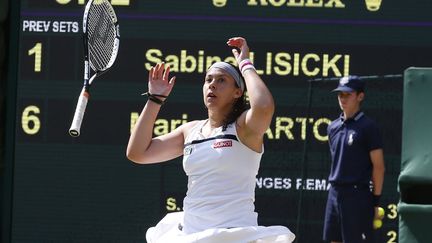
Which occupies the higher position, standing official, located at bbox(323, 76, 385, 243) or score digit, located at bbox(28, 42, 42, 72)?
score digit, located at bbox(28, 42, 42, 72)

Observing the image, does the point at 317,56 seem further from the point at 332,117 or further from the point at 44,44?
the point at 44,44

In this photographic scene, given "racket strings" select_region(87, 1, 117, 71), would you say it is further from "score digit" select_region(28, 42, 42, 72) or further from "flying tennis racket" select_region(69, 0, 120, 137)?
"score digit" select_region(28, 42, 42, 72)

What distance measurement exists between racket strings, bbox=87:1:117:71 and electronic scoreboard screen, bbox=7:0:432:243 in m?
2.07

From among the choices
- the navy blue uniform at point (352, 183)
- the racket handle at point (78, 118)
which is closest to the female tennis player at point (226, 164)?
the racket handle at point (78, 118)

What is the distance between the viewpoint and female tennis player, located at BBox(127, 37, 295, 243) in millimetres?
4051

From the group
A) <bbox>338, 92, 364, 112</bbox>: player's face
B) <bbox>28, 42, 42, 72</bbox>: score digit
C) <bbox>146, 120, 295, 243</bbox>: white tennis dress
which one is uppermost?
<bbox>28, 42, 42, 72</bbox>: score digit

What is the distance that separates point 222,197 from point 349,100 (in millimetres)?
3222

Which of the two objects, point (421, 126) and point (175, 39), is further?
point (175, 39)

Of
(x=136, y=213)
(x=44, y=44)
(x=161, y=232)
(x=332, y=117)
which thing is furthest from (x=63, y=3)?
(x=161, y=232)

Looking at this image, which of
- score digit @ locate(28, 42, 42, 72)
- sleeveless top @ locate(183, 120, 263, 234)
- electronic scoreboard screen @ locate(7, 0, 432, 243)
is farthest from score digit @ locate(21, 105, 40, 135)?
sleeveless top @ locate(183, 120, 263, 234)

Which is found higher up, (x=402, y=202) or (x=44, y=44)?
(x=44, y=44)

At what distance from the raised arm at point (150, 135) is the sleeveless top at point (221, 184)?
0.31 meters

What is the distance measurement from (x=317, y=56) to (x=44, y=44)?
188 centimetres

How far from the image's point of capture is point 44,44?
7.74 metres
